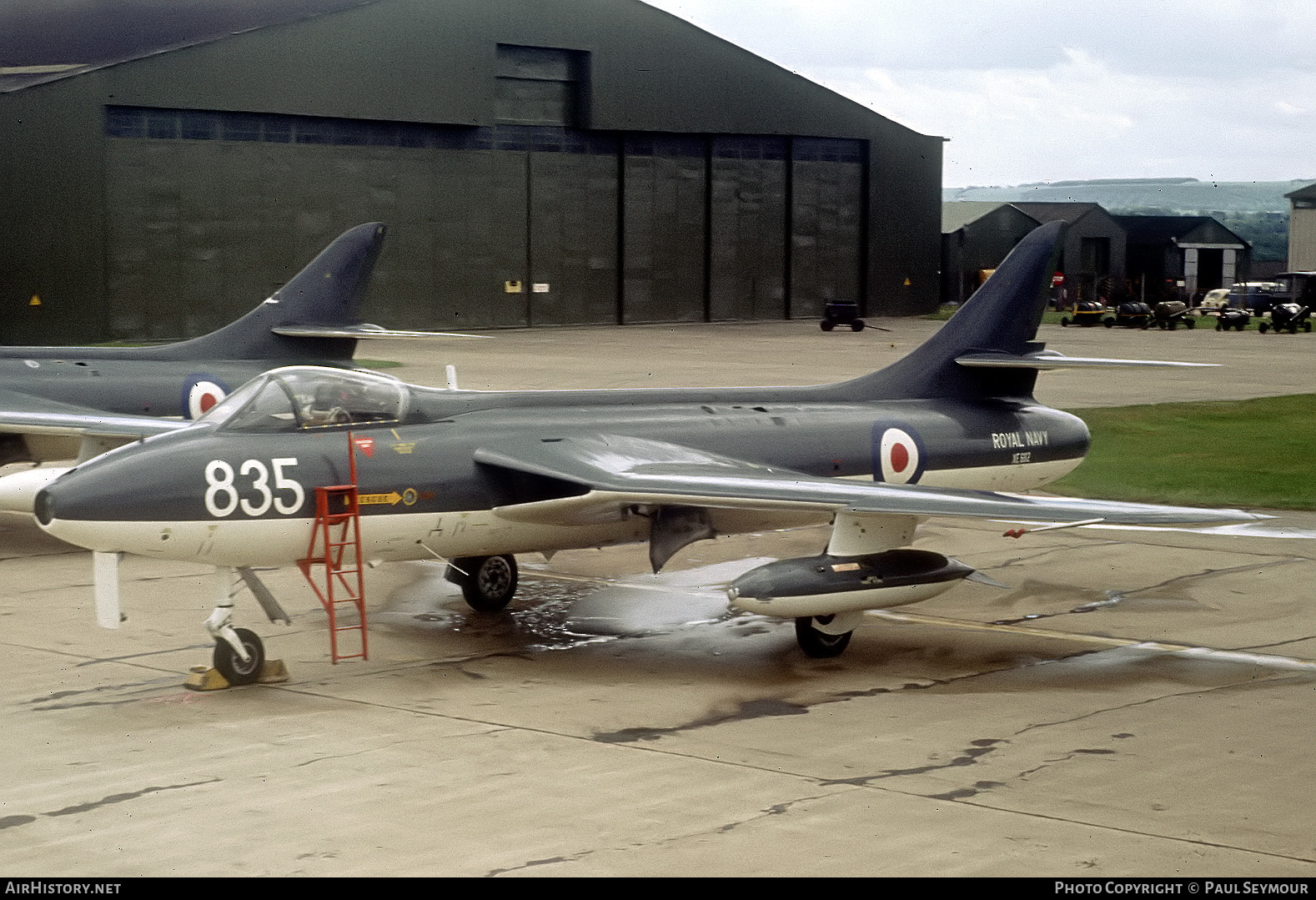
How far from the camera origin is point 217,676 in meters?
11.6

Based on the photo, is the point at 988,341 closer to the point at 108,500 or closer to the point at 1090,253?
the point at 108,500

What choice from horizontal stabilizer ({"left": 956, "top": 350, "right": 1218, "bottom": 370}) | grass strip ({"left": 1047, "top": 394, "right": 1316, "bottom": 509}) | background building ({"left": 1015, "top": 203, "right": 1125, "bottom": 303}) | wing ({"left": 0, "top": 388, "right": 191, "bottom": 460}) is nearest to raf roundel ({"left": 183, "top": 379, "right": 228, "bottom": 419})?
wing ({"left": 0, "top": 388, "right": 191, "bottom": 460})

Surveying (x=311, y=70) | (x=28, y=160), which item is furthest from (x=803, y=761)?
(x=311, y=70)

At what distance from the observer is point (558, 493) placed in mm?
12773

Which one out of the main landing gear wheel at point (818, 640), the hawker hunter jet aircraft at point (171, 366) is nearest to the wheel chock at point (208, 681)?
the main landing gear wheel at point (818, 640)

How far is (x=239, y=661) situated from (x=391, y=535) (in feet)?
5.10

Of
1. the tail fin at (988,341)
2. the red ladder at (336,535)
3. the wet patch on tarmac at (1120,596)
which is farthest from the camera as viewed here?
the tail fin at (988,341)

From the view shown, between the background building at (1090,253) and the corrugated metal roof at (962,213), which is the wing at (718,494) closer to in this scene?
the corrugated metal roof at (962,213)

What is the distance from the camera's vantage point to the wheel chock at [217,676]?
11.5 metres

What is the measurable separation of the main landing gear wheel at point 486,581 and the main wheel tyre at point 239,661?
2974 millimetres

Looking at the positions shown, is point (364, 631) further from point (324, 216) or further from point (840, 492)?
point (324, 216)

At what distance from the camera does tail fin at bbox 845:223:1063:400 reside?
15977mm

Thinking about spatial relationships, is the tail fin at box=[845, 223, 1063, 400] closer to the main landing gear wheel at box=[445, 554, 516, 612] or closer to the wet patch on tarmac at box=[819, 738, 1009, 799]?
the main landing gear wheel at box=[445, 554, 516, 612]

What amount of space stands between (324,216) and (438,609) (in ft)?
138
